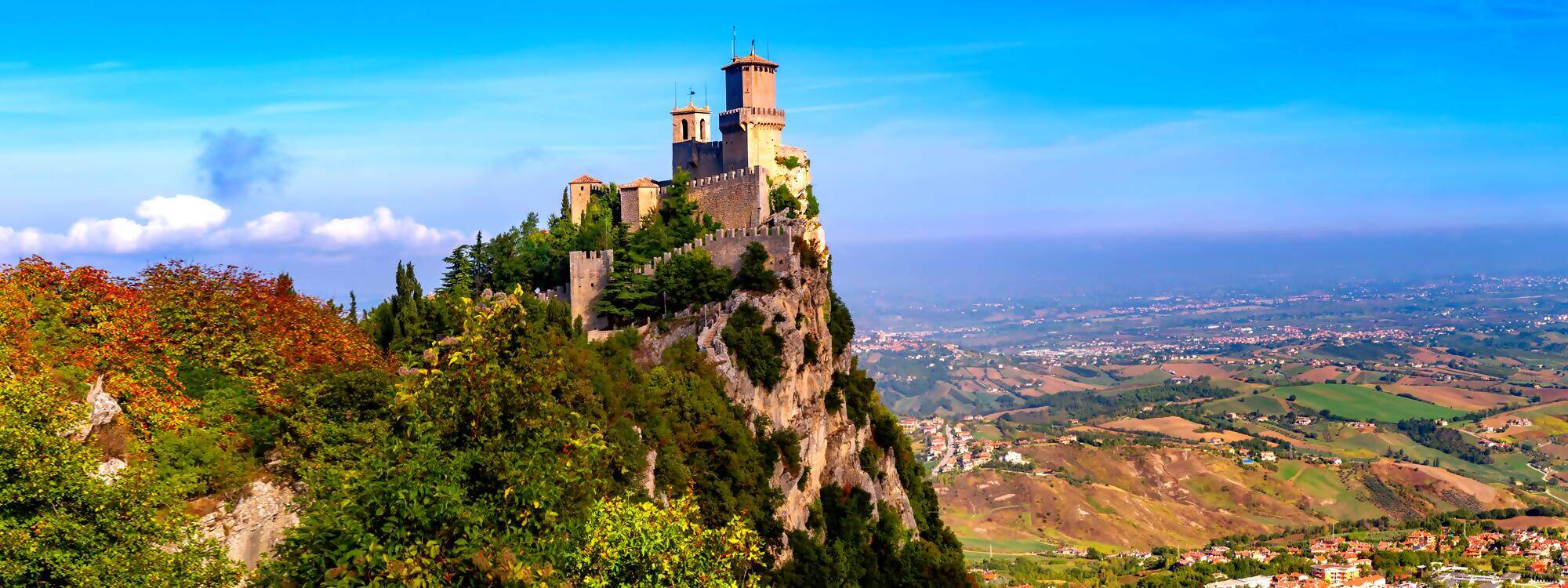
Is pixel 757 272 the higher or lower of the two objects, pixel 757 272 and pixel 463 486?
the higher

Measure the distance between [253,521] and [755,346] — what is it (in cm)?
2249

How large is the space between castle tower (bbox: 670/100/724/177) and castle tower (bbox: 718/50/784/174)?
0.72 metres

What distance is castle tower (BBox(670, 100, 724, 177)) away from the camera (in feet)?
182

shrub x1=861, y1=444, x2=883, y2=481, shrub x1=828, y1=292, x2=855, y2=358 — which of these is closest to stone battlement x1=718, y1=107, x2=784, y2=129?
shrub x1=828, y1=292, x2=855, y2=358

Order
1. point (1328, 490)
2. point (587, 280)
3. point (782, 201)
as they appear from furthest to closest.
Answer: point (1328, 490), point (782, 201), point (587, 280)

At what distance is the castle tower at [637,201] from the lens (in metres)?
53.7

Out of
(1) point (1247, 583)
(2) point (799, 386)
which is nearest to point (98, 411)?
(2) point (799, 386)

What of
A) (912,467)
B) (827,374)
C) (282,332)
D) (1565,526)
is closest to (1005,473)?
(1565,526)

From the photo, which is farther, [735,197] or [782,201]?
[782,201]

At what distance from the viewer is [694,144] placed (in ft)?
185

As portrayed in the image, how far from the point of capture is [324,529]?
2194cm

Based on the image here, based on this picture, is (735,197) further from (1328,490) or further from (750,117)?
(1328,490)

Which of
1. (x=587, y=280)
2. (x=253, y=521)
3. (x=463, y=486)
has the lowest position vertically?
(x=253, y=521)

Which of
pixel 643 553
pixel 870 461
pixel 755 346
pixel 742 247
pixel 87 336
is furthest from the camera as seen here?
pixel 870 461
